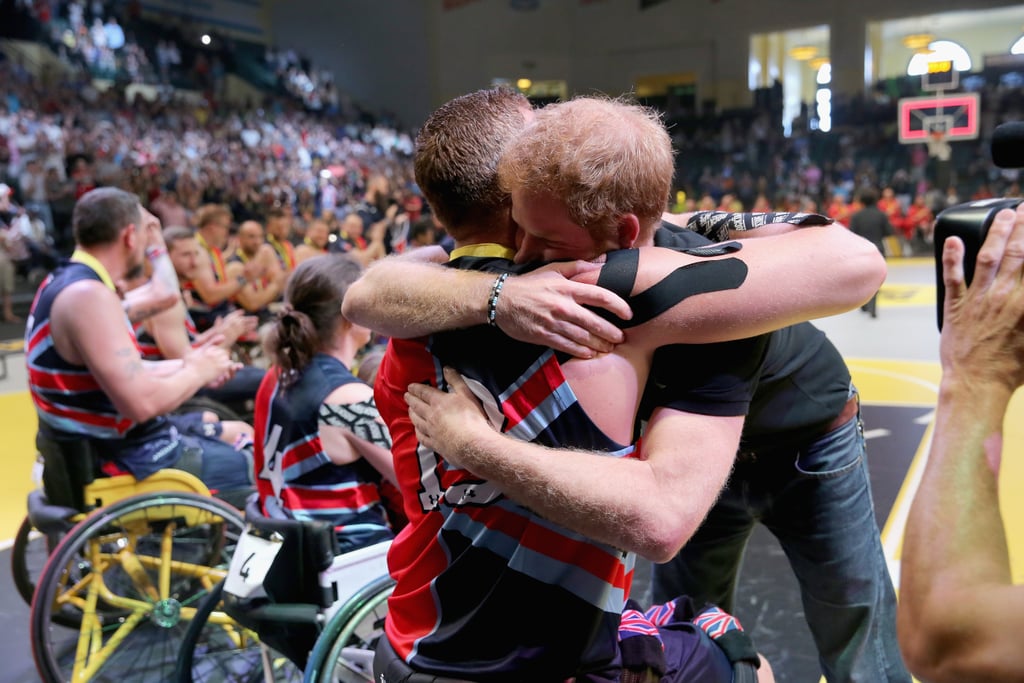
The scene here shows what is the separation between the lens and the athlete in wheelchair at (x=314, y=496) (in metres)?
1.98

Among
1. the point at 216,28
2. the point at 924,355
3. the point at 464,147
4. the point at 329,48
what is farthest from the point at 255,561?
the point at 329,48

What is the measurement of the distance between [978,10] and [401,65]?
47.4 feet

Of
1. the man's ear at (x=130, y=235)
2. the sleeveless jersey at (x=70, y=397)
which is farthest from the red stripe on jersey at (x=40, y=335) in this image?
the man's ear at (x=130, y=235)

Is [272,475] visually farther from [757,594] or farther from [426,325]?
[757,594]

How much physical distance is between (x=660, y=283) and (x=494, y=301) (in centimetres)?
23

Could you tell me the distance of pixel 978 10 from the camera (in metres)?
20.8

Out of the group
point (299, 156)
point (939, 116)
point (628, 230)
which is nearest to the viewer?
point (628, 230)

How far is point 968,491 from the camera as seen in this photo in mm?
826

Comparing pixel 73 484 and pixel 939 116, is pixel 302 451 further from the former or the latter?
pixel 939 116

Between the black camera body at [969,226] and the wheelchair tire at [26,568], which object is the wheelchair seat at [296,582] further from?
the black camera body at [969,226]

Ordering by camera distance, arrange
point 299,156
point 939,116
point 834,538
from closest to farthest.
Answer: point 834,538 < point 939,116 < point 299,156

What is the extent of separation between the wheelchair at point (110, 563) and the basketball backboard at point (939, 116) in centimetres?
1879

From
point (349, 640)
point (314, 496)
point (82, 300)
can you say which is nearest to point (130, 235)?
point (82, 300)

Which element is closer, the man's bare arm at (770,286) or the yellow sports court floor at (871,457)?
the man's bare arm at (770,286)
